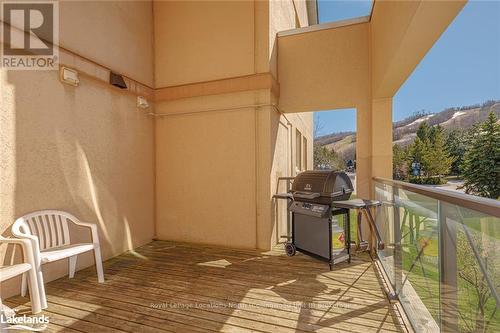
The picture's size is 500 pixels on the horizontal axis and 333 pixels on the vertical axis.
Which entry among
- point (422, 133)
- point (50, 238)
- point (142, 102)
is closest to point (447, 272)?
point (50, 238)

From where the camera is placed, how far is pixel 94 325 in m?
2.15

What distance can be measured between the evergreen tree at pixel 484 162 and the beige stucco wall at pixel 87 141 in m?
6.02

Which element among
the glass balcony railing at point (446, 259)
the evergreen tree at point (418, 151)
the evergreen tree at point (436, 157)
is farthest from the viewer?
the evergreen tree at point (418, 151)

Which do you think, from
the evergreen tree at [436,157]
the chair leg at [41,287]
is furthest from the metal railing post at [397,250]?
the chair leg at [41,287]

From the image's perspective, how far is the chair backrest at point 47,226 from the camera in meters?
2.64

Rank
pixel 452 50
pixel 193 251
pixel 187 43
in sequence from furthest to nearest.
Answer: pixel 452 50 → pixel 187 43 → pixel 193 251

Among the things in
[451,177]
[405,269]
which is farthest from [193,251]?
[451,177]

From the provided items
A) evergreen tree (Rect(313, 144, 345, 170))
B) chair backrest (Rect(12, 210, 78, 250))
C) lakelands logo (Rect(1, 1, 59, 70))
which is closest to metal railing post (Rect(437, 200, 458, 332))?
chair backrest (Rect(12, 210, 78, 250))

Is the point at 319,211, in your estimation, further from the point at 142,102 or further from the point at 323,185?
the point at 142,102

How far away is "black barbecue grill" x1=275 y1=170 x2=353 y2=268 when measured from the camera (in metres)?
3.22

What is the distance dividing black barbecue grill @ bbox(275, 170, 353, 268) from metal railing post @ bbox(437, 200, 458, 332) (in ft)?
5.18

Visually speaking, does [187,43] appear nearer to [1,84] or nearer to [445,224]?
[1,84]

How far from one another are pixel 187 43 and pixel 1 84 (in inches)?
110

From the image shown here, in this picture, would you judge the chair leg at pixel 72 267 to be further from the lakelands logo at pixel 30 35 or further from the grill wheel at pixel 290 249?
the grill wheel at pixel 290 249
